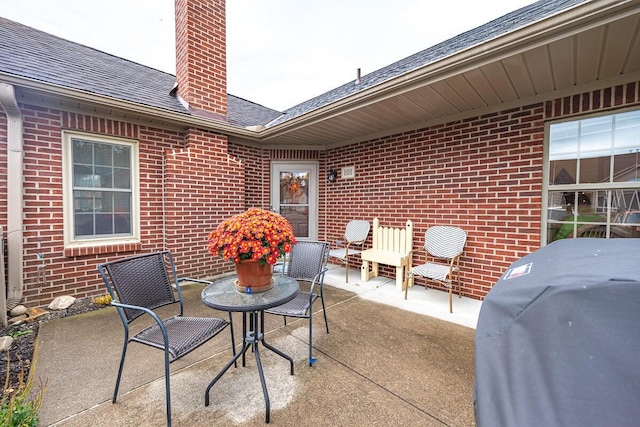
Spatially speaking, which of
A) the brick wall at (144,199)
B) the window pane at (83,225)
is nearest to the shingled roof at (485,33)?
the brick wall at (144,199)

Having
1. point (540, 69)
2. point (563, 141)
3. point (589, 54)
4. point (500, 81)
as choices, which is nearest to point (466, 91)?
point (500, 81)

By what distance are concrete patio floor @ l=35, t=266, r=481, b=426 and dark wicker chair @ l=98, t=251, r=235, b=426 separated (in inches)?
9.0

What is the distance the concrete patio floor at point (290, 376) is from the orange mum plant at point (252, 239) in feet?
→ 3.00

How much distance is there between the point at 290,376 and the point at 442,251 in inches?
101

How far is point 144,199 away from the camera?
386 centimetres

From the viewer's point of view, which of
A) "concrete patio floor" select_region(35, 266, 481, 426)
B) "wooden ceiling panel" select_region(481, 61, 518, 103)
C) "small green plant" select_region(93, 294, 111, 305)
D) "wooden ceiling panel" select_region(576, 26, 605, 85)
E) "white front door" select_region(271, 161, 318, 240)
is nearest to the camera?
"concrete patio floor" select_region(35, 266, 481, 426)

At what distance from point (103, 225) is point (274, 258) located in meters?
3.20

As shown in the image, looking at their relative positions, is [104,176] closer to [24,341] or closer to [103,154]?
[103,154]

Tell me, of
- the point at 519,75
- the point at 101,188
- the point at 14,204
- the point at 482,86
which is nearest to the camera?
the point at 519,75

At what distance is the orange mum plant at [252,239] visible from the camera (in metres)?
1.69

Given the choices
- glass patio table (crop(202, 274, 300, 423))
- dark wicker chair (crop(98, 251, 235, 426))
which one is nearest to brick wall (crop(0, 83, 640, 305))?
dark wicker chair (crop(98, 251, 235, 426))

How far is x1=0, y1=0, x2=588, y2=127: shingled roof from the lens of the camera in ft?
9.83

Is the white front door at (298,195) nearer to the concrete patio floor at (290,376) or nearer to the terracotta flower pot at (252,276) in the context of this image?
the concrete patio floor at (290,376)

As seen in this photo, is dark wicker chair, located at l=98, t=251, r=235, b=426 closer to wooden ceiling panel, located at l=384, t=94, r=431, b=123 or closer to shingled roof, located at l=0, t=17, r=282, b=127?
shingled roof, located at l=0, t=17, r=282, b=127
